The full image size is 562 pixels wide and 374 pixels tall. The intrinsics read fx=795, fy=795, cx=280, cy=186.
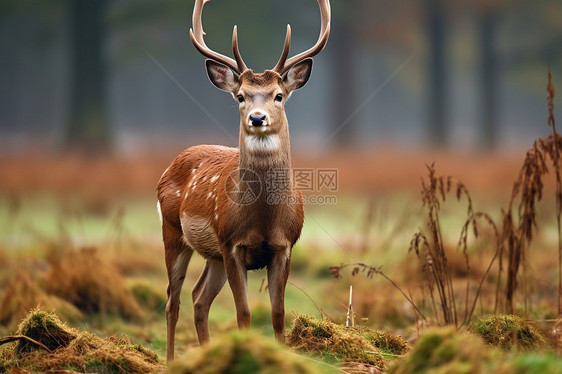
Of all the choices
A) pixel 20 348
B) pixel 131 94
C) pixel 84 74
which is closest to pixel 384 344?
pixel 20 348

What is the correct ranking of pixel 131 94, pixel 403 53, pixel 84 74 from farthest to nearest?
pixel 131 94, pixel 403 53, pixel 84 74

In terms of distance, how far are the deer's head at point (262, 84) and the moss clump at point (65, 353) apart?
1.84 metres

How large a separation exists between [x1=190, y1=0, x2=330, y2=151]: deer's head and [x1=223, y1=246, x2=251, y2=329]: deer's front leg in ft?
2.82

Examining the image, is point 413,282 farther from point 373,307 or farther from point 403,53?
point 403,53

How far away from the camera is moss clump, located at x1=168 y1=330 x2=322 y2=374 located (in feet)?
12.5

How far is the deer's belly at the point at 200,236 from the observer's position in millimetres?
6555

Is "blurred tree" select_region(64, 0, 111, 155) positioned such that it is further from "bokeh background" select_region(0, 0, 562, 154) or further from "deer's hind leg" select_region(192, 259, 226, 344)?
"deer's hind leg" select_region(192, 259, 226, 344)

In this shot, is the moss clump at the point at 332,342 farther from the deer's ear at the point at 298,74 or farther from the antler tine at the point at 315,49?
the antler tine at the point at 315,49

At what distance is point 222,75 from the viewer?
21.6 ft

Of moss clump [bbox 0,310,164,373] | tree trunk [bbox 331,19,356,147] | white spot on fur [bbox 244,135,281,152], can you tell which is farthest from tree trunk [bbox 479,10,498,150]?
moss clump [bbox 0,310,164,373]

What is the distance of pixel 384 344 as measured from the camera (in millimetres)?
6203

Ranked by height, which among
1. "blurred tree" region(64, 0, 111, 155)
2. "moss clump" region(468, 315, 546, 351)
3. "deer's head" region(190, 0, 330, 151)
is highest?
"blurred tree" region(64, 0, 111, 155)

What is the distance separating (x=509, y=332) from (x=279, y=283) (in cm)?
172

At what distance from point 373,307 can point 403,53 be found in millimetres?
23571
